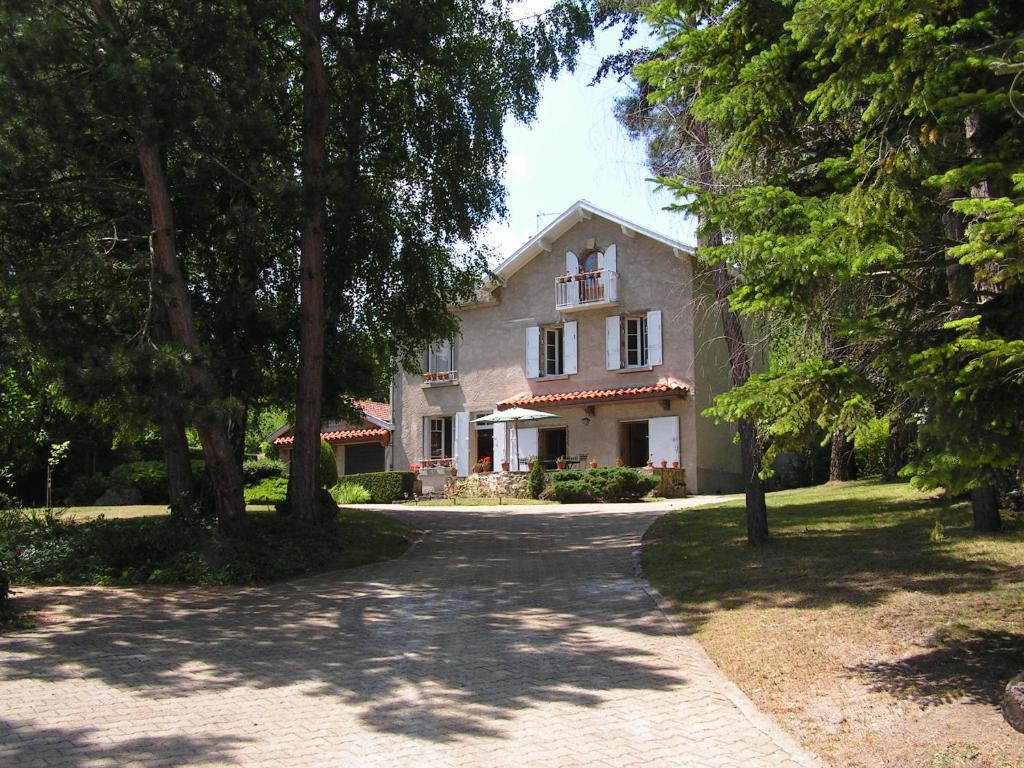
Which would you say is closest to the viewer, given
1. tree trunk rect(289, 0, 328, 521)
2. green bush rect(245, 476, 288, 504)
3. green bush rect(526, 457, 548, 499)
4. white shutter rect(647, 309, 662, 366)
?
tree trunk rect(289, 0, 328, 521)

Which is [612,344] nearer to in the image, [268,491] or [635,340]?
[635,340]

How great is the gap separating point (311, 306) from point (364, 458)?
19.8 m

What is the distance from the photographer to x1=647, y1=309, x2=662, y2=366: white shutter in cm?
2534

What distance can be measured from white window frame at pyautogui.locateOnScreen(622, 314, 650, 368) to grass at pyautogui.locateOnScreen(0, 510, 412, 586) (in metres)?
15.0

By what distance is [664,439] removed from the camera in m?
24.9

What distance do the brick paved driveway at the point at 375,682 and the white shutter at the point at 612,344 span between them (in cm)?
1628

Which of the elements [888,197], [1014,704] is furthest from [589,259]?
[1014,704]

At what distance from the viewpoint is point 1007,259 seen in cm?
449

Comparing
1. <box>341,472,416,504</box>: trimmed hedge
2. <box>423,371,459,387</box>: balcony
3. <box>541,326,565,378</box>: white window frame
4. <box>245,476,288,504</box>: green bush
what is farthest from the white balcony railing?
<box>245,476,288,504</box>: green bush

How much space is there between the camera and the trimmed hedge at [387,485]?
25.8 m

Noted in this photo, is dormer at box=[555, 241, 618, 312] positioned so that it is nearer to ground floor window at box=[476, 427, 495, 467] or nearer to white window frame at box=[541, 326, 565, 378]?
white window frame at box=[541, 326, 565, 378]

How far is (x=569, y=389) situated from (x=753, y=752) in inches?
880

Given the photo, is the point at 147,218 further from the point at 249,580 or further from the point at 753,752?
the point at 753,752

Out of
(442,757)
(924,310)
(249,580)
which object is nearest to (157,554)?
(249,580)
